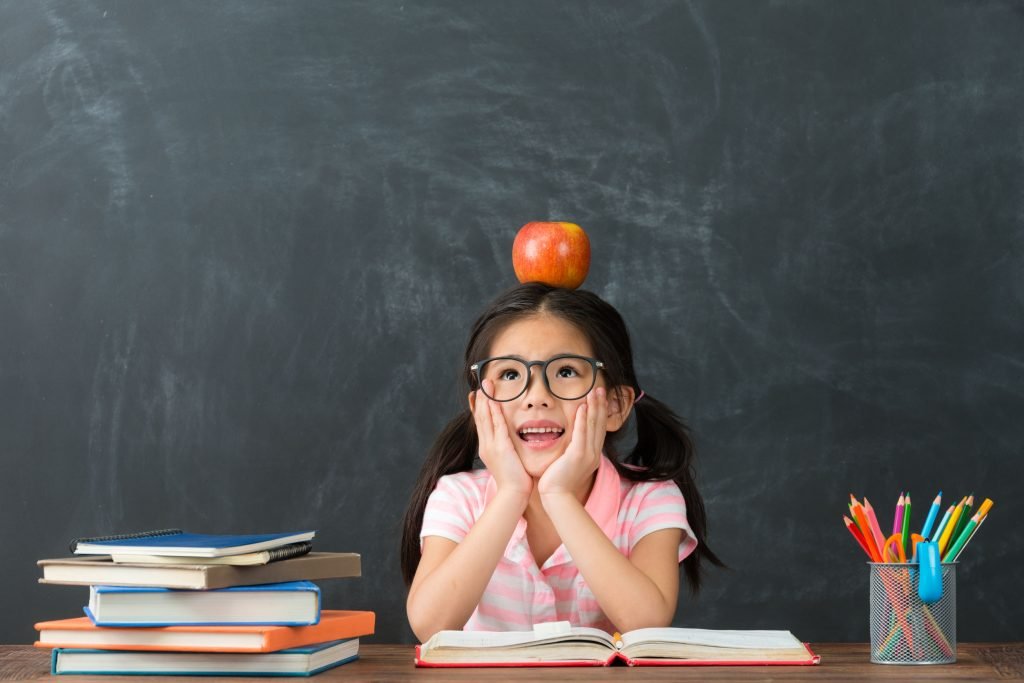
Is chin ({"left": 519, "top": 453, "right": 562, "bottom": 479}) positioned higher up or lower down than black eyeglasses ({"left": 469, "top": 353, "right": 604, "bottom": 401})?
lower down

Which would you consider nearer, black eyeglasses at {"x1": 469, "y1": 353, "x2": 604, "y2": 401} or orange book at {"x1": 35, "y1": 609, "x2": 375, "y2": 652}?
orange book at {"x1": 35, "y1": 609, "x2": 375, "y2": 652}

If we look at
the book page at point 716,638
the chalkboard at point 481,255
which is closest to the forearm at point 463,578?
the book page at point 716,638

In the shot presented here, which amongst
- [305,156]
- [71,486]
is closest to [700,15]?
[305,156]

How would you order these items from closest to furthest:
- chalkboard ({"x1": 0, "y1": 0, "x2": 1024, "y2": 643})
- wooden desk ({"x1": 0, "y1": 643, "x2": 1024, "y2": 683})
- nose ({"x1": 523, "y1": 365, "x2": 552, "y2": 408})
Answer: wooden desk ({"x1": 0, "y1": 643, "x2": 1024, "y2": 683})
nose ({"x1": 523, "y1": 365, "x2": 552, "y2": 408})
chalkboard ({"x1": 0, "y1": 0, "x2": 1024, "y2": 643})

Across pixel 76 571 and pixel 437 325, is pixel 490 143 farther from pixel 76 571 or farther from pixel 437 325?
pixel 76 571

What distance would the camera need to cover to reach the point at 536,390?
5.68ft

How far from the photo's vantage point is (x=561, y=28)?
9.22ft

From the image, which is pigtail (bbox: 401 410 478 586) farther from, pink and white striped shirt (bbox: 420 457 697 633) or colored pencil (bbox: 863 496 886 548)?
colored pencil (bbox: 863 496 886 548)

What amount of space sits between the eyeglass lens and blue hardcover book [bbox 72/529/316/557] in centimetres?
52

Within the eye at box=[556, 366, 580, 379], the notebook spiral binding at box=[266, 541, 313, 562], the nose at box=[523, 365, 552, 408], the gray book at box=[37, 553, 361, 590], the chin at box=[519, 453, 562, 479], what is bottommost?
the gray book at box=[37, 553, 361, 590]

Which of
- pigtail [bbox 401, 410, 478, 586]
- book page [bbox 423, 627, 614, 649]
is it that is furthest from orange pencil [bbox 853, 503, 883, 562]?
pigtail [bbox 401, 410, 478, 586]

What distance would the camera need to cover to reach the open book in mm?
1258

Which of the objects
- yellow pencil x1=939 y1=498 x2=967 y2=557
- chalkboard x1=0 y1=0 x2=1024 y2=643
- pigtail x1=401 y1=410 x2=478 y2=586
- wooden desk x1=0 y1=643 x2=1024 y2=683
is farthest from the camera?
chalkboard x1=0 y1=0 x2=1024 y2=643

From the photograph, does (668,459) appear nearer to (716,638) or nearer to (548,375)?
(548,375)
